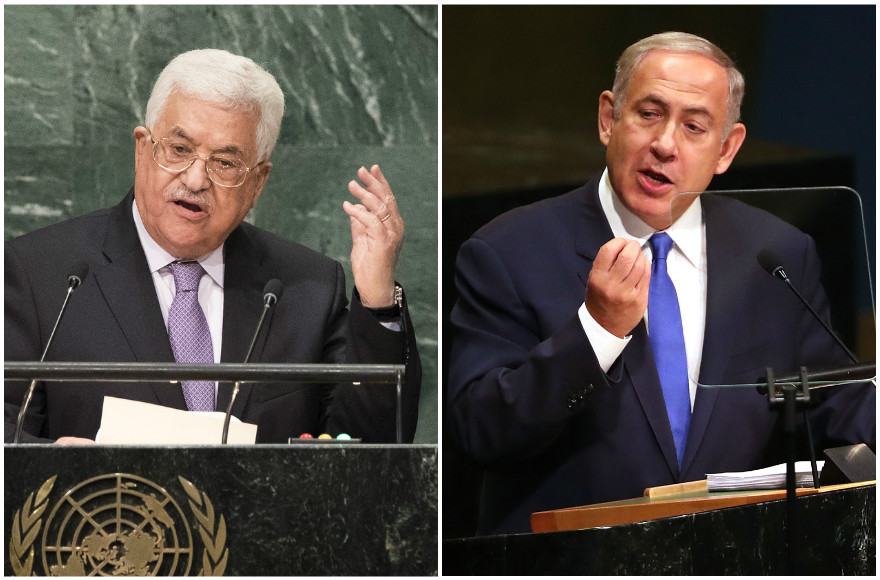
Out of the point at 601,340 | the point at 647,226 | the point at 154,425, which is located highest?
the point at 647,226

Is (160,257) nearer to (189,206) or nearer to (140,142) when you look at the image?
(189,206)

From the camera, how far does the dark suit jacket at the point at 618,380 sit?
4934 millimetres

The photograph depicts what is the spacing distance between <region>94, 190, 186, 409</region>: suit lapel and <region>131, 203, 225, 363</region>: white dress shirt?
0.02m

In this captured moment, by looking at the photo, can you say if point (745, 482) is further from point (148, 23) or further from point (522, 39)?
point (148, 23)

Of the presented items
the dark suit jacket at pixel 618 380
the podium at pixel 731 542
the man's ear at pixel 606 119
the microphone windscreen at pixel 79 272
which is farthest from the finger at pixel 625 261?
the microphone windscreen at pixel 79 272

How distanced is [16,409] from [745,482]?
2.78 metres

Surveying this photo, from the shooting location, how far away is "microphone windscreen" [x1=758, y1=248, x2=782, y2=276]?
4.91 m

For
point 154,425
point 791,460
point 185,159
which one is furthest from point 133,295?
point 791,460

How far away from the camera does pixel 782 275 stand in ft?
15.9

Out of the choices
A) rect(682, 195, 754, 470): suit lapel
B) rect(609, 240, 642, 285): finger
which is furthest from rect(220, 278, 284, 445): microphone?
rect(682, 195, 754, 470): suit lapel

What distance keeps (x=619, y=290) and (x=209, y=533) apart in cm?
186

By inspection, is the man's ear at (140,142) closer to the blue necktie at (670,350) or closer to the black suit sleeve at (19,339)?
the black suit sleeve at (19,339)

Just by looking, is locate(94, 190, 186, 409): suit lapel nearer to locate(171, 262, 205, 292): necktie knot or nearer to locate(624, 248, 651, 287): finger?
locate(171, 262, 205, 292): necktie knot

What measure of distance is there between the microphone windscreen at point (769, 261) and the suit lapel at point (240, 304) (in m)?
2.04
